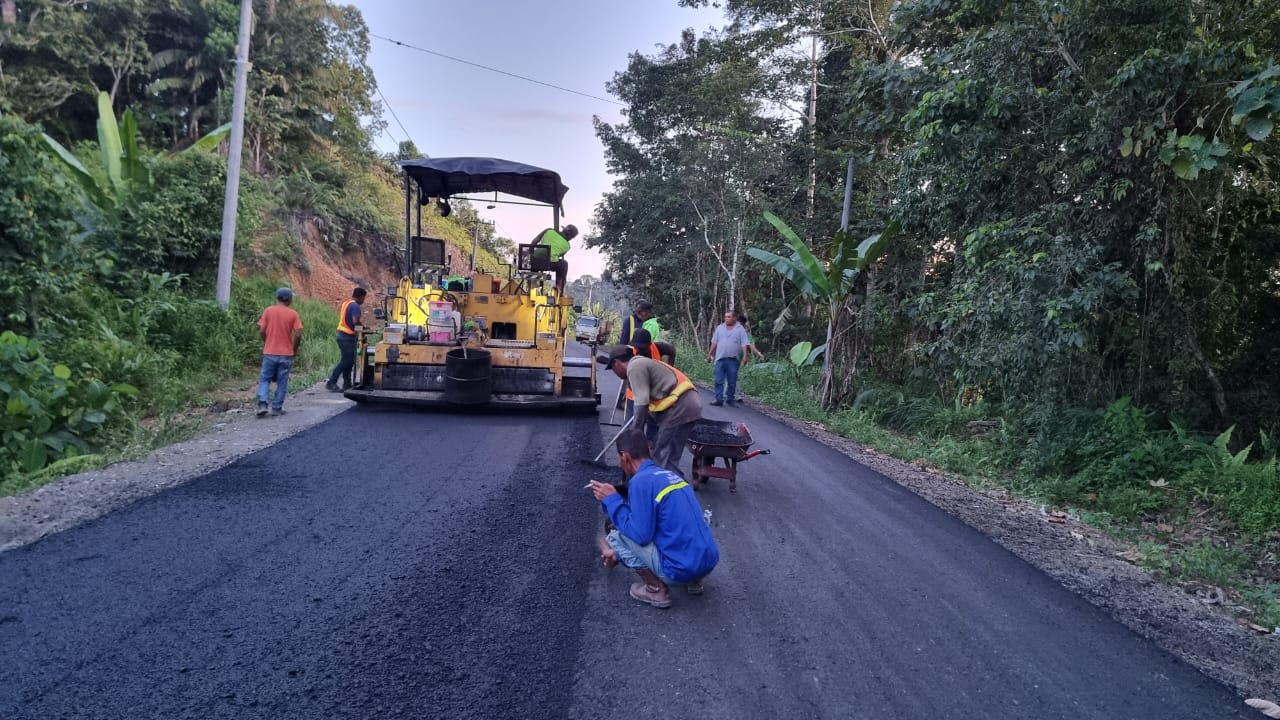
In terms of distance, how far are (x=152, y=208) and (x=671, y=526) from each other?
12.3 m

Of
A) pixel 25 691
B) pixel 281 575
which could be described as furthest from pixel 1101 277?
pixel 25 691

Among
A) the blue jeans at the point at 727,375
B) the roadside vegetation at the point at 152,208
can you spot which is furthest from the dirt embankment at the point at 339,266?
the blue jeans at the point at 727,375

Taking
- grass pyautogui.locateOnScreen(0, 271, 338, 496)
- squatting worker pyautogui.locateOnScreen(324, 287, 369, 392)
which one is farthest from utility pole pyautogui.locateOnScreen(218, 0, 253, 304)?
squatting worker pyautogui.locateOnScreen(324, 287, 369, 392)

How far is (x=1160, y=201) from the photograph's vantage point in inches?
278

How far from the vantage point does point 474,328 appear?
1033cm

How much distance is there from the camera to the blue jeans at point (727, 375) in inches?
467

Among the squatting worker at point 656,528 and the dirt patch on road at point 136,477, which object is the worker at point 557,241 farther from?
the squatting worker at point 656,528

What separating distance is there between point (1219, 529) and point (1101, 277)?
2.37 meters

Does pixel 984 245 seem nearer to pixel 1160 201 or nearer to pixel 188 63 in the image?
pixel 1160 201

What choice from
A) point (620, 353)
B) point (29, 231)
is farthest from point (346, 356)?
point (620, 353)

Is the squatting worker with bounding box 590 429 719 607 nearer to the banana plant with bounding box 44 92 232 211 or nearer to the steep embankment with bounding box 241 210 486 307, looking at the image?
the banana plant with bounding box 44 92 232 211

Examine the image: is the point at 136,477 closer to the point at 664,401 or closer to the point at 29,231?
the point at 29,231

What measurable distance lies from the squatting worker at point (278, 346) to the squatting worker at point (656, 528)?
6088 mm

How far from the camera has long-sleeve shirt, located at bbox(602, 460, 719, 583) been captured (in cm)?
371
